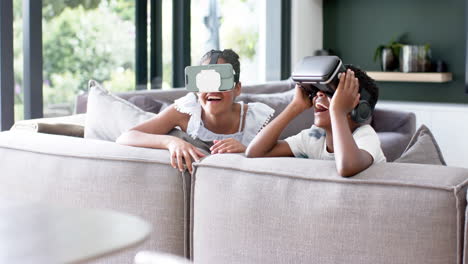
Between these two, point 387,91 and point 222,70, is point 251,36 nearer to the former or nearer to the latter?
point 387,91

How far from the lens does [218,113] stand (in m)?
2.41

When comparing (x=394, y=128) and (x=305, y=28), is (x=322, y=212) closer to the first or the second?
(x=394, y=128)

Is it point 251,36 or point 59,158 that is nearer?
point 59,158

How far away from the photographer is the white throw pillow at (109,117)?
2.42 meters

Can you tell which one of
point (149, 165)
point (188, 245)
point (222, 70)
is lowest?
point (188, 245)

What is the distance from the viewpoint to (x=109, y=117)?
2.43m

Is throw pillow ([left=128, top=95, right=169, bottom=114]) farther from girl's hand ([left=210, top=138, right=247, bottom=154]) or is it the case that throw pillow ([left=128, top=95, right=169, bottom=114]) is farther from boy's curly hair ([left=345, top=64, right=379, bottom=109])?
boy's curly hair ([left=345, top=64, right=379, bottom=109])

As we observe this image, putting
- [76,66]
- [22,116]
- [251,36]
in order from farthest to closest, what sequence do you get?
[251,36] → [76,66] → [22,116]

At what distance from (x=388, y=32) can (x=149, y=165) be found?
3.90 meters

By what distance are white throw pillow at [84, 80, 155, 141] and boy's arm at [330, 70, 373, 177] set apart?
751 mm

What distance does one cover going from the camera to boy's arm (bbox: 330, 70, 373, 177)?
1769mm

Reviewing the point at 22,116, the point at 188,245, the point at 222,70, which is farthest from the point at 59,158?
the point at 22,116

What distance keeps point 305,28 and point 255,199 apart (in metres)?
3.95

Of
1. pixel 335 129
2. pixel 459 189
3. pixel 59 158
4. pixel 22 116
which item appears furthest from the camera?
pixel 22 116
